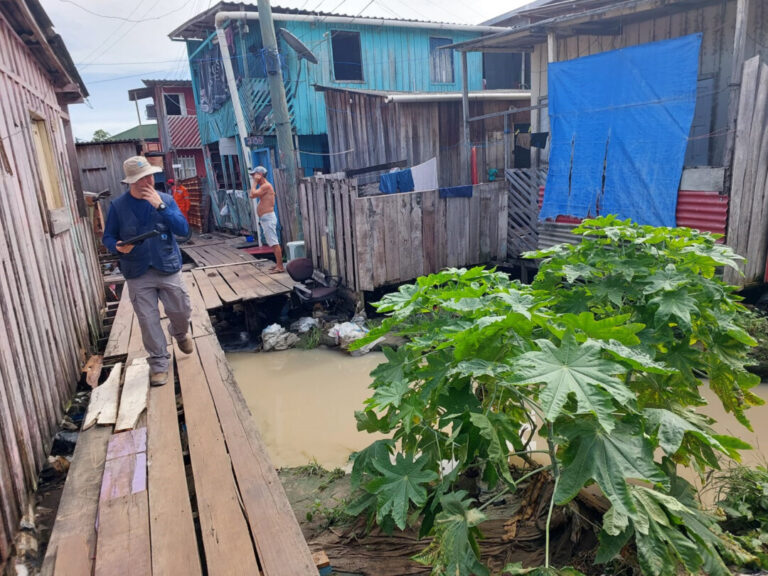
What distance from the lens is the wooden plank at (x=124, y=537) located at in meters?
2.46

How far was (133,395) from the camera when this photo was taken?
427 cm

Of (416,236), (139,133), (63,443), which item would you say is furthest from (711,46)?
(139,133)

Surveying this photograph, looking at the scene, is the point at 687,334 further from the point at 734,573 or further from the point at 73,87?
the point at 73,87

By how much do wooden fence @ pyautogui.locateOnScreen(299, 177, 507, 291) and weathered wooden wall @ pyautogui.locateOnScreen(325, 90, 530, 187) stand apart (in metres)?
3.88

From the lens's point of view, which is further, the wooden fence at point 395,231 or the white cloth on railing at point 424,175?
the white cloth on railing at point 424,175

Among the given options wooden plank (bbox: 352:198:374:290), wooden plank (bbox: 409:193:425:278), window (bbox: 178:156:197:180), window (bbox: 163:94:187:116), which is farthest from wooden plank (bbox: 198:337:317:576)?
window (bbox: 163:94:187:116)

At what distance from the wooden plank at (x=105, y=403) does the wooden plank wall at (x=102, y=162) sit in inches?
497

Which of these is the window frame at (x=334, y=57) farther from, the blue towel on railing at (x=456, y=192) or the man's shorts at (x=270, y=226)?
the blue towel on railing at (x=456, y=192)

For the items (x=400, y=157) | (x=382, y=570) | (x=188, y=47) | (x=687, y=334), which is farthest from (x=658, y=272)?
(x=188, y=47)

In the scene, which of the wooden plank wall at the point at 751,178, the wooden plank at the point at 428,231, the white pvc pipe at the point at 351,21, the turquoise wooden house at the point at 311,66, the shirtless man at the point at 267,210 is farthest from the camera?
the turquoise wooden house at the point at 311,66

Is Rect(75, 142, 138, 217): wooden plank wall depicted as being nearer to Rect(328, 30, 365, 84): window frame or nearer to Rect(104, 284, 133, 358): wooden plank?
Rect(328, 30, 365, 84): window frame

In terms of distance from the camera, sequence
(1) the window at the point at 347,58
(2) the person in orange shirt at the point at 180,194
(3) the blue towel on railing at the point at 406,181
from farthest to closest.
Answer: (2) the person in orange shirt at the point at 180,194 < (1) the window at the point at 347,58 < (3) the blue towel on railing at the point at 406,181

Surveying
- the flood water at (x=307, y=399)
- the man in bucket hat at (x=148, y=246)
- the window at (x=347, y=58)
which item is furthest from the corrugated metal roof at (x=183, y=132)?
the man in bucket hat at (x=148, y=246)

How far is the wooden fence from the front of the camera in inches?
299
